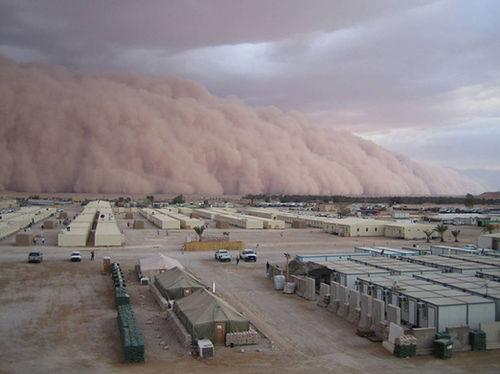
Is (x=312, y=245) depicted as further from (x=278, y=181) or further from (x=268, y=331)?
(x=278, y=181)

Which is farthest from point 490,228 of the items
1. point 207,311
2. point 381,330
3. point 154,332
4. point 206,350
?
point 206,350

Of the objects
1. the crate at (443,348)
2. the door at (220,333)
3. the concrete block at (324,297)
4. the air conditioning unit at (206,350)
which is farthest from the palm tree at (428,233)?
the air conditioning unit at (206,350)

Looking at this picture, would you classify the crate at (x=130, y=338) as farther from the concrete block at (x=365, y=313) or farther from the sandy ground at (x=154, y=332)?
the concrete block at (x=365, y=313)

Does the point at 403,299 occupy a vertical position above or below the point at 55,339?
above

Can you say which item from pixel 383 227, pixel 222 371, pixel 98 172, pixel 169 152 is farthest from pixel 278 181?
pixel 222 371

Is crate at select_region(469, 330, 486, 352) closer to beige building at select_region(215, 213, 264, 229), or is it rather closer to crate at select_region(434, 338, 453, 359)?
crate at select_region(434, 338, 453, 359)
